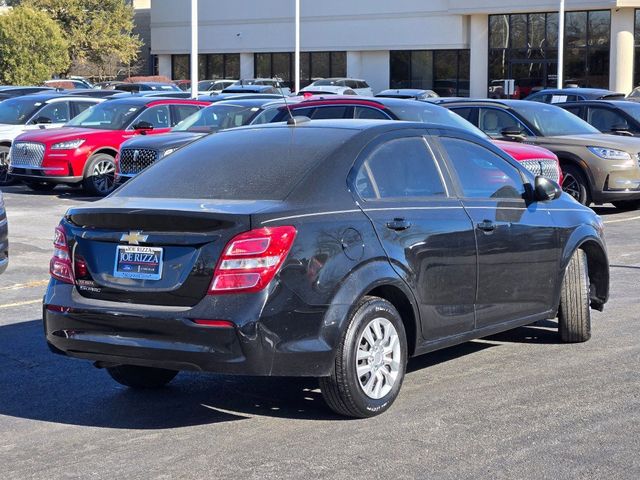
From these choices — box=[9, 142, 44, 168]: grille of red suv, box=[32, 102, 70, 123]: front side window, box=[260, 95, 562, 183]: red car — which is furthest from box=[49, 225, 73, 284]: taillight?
box=[32, 102, 70, 123]: front side window

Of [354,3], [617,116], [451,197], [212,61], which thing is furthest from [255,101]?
[212,61]

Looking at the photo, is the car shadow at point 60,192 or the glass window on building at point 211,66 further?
the glass window on building at point 211,66

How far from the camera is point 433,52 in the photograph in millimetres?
55500

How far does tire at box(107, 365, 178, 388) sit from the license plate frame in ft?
3.59

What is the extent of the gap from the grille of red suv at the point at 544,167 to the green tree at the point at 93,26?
46419mm

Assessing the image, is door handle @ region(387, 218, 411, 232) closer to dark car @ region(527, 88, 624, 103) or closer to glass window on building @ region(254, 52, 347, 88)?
dark car @ region(527, 88, 624, 103)

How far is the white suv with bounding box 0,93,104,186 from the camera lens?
2248 centimetres

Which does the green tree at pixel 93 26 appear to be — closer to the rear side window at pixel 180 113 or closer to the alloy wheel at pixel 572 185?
the rear side window at pixel 180 113

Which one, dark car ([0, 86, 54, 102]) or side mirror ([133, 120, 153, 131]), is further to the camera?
dark car ([0, 86, 54, 102])

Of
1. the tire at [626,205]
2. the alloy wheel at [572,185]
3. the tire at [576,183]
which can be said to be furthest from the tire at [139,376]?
the tire at [626,205]

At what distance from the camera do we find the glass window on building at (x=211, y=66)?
6325 cm

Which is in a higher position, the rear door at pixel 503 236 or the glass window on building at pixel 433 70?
the glass window on building at pixel 433 70

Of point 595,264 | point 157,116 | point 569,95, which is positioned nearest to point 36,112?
point 157,116

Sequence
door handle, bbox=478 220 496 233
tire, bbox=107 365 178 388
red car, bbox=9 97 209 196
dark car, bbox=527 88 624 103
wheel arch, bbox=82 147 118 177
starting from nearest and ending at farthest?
tire, bbox=107 365 178 388 → door handle, bbox=478 220 496 233 → red car, bbox=9 97 209 196 → wheel arch, bbox=82 147 118 177 → dark car, bbox=527 88 624 103
